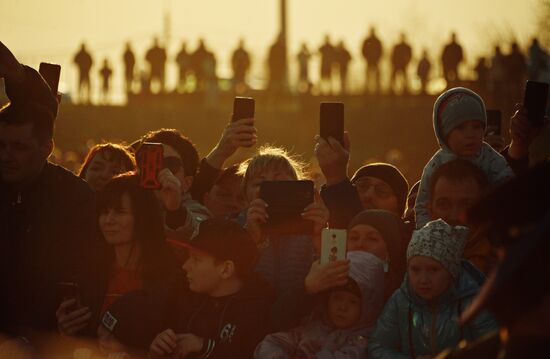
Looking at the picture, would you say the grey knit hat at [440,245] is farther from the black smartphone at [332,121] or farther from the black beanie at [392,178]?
the black beanie at [392,178]

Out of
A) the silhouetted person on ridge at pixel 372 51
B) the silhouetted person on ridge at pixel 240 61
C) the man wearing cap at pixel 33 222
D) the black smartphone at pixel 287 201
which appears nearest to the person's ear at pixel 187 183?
the man wearing cap at pixel 33 222

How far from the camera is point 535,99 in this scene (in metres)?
7.09

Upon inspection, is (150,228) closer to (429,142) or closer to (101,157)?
(101,157)

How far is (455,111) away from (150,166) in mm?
1594

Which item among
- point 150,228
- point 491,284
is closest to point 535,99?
point 150,228

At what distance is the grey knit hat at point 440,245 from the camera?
6055mm

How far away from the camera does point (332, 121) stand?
721 centimetres

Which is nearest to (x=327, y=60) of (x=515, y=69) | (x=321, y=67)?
(x=321, y=67)

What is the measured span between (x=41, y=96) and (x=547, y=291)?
15.1 feet

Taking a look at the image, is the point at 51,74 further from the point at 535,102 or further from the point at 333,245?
the point at 535,102

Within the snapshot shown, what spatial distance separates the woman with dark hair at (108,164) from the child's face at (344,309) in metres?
1.97

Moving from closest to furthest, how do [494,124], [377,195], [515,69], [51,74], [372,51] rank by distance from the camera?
1. [51,74]
2. [377,195]
3. [494,124]
4. [515,69]
5. [372,51]

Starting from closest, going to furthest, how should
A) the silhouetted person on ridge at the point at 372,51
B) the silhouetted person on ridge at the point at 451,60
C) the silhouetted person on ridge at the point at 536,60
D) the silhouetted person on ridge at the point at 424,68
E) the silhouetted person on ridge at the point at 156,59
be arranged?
1. the silhouetted person on ridge at the point at 536,60
2. the silhouetted person on ridge at the point at 451,60
3. the silhouetted person on ridge at the point at 372,51
4. the silhouetted person on ridge at the point at 424,68
5. the silhouetted person on ridge at the point at 156,59

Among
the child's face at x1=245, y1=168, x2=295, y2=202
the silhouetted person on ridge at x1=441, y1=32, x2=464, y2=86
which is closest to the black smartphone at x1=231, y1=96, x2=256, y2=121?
the child's face at x1=245, y1=168, x2=295, y2=202
